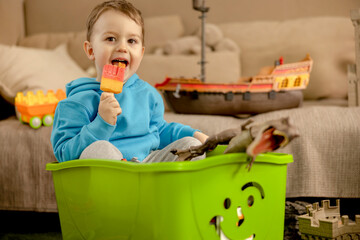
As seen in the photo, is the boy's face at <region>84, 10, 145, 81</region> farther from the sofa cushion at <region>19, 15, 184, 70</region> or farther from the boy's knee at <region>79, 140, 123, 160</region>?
the sofa cushion at <region>19, 15, 184, 70</region>

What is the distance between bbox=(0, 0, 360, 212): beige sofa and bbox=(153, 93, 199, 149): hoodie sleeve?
0.22 metres

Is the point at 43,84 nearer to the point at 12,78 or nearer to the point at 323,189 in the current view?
the point at 12,78

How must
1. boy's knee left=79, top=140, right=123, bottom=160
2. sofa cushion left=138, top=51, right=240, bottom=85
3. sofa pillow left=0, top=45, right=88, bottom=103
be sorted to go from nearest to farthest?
boy's knee left=79, top=140, right=123, bottom=160, sofa pillow left=0, top=45, right=88, bottom=103, sofa cushion left=138, top=51, right=240, bottom=85

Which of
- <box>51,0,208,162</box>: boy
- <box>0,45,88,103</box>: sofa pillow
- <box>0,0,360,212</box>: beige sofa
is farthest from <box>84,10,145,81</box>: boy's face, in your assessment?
<box>0,45,88,103</box>: sofa pillow

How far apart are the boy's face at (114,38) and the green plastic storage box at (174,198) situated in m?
0.25

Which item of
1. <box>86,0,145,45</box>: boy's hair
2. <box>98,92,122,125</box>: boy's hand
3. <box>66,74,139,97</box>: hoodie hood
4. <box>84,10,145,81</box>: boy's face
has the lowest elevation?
<box>98,92,122,125</box>: boy's hand

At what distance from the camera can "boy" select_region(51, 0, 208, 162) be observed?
2.65 feet

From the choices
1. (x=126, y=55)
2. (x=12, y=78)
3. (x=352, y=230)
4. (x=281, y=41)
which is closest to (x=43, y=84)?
(x=12, y=78)

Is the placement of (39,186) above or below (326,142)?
below

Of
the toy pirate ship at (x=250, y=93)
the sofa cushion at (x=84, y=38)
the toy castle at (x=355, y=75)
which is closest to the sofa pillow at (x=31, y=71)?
the sofa cushion at (x=84, y=38)

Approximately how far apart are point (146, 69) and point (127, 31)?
31.6 inches

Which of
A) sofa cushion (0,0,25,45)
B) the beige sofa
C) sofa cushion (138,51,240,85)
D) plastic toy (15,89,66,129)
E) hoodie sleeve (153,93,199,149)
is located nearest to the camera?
hoodie sleeve (153,93,199,149)

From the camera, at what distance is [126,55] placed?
894 mm

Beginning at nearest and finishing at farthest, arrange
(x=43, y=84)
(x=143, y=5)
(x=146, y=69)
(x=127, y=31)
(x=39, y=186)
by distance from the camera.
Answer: (x=127, y=31), (x=39, y=186), (x=43, y=84), (x=146, y=69), (x=143, y=5)
